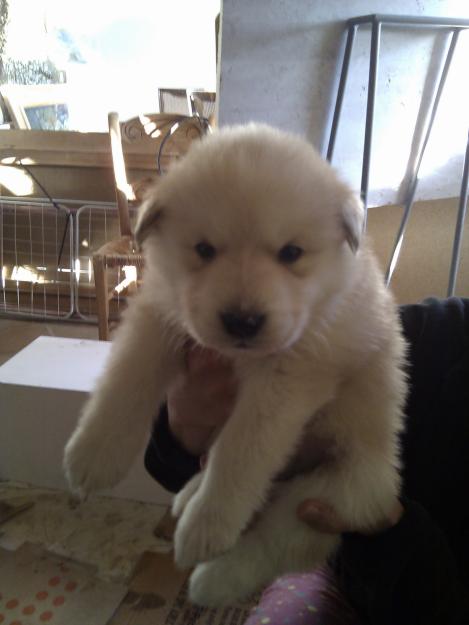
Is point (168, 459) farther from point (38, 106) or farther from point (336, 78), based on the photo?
point (38, 106)

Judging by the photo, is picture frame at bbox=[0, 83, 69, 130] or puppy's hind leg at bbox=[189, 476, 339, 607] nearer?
puppy's hind leg at bbox=[189, 476, 339, 607]

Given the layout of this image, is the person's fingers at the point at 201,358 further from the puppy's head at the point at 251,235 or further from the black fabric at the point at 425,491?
the black fabric at the point at 425,491

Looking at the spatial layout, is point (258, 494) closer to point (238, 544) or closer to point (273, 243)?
point (238, 544)

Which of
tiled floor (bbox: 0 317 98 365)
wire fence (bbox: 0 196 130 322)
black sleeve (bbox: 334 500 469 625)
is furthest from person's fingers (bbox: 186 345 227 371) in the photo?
wire fence (bbox: 0 196 130 322)

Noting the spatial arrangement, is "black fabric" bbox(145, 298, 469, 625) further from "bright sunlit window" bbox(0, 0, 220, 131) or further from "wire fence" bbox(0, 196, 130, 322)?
"bright sunlit window" bbox(0, 0, 220, 131)

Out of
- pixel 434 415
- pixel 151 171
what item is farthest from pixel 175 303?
pixel 151 171

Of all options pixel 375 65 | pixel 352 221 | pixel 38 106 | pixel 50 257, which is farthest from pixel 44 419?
pixel 38 106

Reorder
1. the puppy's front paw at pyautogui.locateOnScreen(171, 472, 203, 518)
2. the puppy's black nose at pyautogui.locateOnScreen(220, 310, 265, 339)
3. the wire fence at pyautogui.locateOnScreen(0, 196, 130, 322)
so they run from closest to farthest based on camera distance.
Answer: the puppy's black nose at pyautogui.locateOnScreen(220, 310, 265, 339) → the puppy's front paw at pyautogui.locateOnScreen(171, 472, 203, 518) → the wire fence at pyautogui.locateOnScreen(0, 196, 130, 322)
